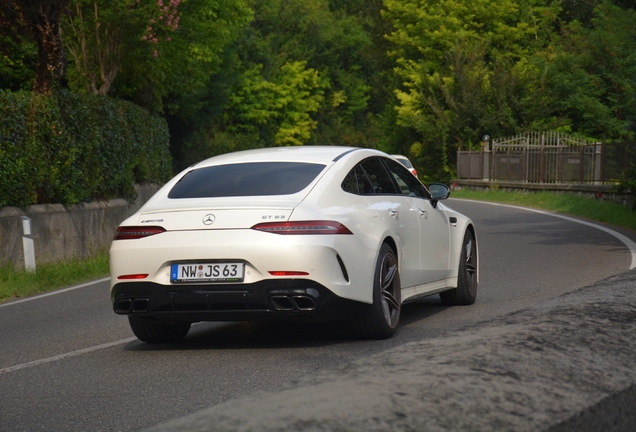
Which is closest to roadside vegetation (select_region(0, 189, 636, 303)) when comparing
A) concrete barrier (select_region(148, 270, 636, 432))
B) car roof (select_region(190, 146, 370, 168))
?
car roof (select_region(190, 146, 370, 168))

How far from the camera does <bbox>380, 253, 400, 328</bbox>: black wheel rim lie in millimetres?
8297

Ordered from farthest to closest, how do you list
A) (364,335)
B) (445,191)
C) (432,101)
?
1. (432,101)
2. (445,191)
3. (364,335)

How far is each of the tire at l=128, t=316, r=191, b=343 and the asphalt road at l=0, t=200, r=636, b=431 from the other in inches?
3.6

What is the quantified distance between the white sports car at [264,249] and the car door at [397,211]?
0.02 metres

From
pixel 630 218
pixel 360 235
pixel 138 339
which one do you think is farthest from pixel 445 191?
pixel 630 218

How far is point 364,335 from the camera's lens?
27.0 ft

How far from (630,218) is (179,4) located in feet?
39.0

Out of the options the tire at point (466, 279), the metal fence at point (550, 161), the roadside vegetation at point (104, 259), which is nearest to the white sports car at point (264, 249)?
the tire at point (466, 279)

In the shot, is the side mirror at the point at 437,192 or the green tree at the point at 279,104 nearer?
the side mirror at the point at 437,192

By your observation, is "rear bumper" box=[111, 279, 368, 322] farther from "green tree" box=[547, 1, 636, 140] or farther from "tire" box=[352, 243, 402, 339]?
"green tree" box=[547, 1, 636, 140]

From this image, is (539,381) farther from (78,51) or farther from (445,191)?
(78,51)

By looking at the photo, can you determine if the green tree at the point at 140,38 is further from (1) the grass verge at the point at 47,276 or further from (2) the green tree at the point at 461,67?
(2) the green tree at the point at 461,67

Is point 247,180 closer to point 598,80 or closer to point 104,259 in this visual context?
point 104,259

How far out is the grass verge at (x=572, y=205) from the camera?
977 inches
